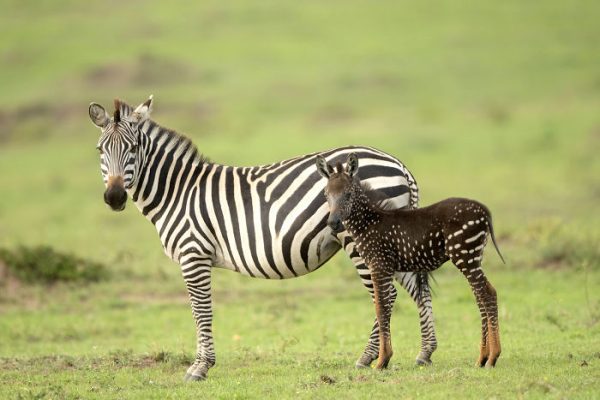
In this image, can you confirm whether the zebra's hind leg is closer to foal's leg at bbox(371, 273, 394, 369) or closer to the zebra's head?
foal's leg at bbox(371, 273, 394, 369)

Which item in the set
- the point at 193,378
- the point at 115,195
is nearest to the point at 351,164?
the point at 115,195

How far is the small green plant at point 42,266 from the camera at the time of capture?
15945mm

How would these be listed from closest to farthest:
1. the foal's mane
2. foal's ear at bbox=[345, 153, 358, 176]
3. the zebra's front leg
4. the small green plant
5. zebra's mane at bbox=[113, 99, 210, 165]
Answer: foal's ear at bbox=[345, 153, 358, 176] → the foal's mane → the zebra's front leg → zebra's mane at bbox=[113, 99, 210, 165] → the small green plant

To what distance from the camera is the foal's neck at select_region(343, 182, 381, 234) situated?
8.98 m

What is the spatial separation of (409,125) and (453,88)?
321 inches

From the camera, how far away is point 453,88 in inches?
1603

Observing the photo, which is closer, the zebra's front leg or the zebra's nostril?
the zebra's nostril

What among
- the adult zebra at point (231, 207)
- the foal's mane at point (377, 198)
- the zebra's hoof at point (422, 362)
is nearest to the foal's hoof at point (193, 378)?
the adult zebra at point (231, 207)

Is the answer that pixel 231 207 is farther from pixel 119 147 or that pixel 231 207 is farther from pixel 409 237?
pixel 409 237

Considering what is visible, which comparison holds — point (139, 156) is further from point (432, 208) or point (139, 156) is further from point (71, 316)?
point (71, 316)

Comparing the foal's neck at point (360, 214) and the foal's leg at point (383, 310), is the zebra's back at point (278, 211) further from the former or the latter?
the foal's leg at point (383, 310)

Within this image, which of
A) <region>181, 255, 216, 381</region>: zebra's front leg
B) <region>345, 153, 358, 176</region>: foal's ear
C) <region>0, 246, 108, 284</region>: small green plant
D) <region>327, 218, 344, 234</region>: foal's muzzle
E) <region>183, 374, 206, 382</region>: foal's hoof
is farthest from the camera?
<region>0, 246, 108, 284</region>: small green plant

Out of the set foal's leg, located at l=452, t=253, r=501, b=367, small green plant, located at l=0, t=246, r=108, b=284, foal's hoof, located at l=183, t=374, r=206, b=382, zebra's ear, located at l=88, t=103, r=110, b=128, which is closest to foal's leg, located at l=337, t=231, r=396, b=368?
foal's leg, located at l=452, t=253, r=501, b=367

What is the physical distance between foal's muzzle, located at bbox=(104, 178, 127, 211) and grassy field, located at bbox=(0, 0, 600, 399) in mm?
1744
